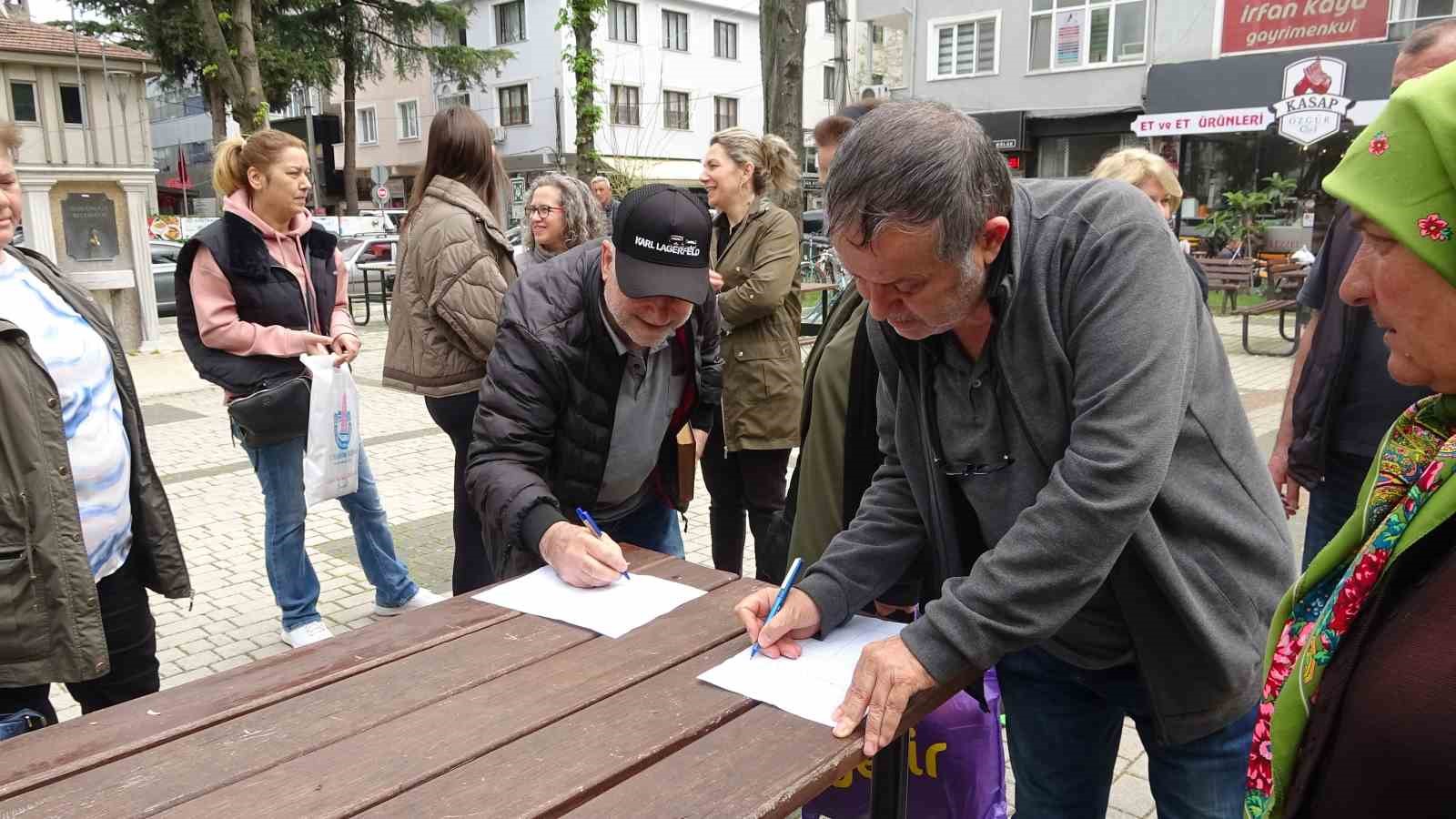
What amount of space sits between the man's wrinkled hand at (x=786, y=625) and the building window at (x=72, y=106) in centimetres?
1496

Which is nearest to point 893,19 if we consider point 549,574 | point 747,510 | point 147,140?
point 147,140

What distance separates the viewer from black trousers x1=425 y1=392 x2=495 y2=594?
146 inches

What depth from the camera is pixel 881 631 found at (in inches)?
72.2

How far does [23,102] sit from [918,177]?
52.0 ft

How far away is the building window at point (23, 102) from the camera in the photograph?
1333 cm

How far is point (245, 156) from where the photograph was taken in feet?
12.5

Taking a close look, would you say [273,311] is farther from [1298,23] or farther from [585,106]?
[1298,23]

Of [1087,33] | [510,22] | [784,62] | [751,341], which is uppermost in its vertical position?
[510,22]

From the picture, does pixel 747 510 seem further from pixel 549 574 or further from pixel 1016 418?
pixel 1016 418

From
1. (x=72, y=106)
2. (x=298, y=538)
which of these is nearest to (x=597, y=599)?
(x=298, y=538)

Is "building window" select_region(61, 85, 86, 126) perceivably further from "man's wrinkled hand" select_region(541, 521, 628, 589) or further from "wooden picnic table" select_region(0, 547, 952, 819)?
"wooden picnic table" select_region(0, 547, 952, 819)

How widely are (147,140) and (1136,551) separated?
616 inches

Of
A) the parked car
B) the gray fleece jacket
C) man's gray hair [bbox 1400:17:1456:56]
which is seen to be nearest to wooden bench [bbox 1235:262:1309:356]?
man's gray hair [bbox 1400:17:1456:56]

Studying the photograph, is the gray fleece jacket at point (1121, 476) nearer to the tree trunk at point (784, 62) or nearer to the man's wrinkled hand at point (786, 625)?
the man's wrinkled hand at point (786, 625)
